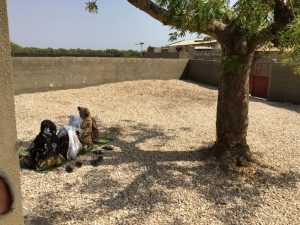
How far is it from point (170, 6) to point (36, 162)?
3.65m

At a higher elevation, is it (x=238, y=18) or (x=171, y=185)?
(x=238, y=18)

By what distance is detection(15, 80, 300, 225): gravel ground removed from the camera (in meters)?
4.50

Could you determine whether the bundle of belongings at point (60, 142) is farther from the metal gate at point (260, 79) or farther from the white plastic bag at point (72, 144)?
the metal gate at point (260, 79)

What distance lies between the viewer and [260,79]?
14.3 meters

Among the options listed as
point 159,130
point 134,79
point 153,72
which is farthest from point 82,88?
point 159,130

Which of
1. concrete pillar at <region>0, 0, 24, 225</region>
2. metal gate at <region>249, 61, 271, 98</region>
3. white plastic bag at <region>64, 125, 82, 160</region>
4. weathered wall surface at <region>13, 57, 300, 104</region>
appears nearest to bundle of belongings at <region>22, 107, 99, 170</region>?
white plastic bag at <region>64, 125, 82, 160</region>

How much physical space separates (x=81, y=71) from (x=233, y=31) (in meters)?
9.58

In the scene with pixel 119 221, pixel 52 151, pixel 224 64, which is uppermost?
pixel 224 64

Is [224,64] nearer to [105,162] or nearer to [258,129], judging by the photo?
[105,162]

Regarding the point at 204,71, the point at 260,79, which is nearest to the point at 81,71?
the point at 204,71

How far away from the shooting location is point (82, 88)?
14.2 metres

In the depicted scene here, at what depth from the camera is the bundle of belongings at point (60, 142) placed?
5871mm

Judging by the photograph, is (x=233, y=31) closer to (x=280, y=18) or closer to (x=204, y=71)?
(x=280, y=18)

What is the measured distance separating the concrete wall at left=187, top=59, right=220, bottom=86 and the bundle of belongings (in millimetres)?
10274
